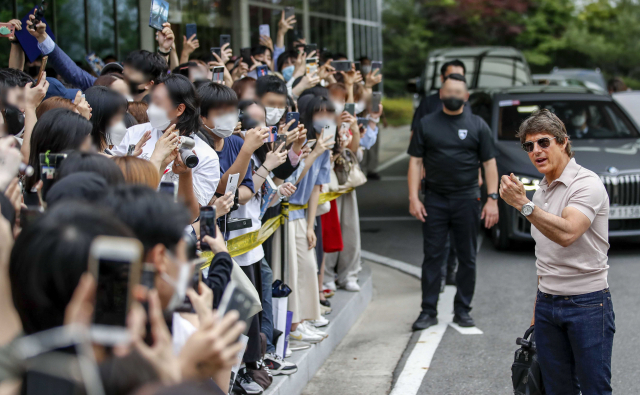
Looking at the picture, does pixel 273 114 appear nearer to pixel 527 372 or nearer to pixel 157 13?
pixel 157 13

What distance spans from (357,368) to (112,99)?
2.66m

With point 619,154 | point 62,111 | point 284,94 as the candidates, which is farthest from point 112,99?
point 619,154

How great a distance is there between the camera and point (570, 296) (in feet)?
11.5

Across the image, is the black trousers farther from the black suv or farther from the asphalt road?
the black suv

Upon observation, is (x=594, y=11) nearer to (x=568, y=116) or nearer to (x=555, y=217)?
(x=568, y=116)

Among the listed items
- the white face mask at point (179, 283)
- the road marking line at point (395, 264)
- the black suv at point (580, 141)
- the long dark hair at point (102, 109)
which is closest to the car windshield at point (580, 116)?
the black suv at point (580, 141)

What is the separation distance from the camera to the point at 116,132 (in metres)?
3.91


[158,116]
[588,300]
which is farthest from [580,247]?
[158,116]

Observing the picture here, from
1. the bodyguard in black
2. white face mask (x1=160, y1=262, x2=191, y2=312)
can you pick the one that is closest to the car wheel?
the bodyguard in black

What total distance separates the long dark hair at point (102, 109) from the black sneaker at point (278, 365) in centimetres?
173

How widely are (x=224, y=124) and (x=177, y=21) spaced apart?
747 centimetres

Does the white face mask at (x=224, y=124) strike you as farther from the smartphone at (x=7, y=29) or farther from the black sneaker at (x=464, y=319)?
the black sneaker at (x=464, y=319)

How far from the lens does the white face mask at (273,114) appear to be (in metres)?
4.99

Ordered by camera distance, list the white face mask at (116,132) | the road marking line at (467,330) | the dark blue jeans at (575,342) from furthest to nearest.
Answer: the road marking line at (467,330) → the white face mask at (116,132) → the dark blue jeans at (575,342)
